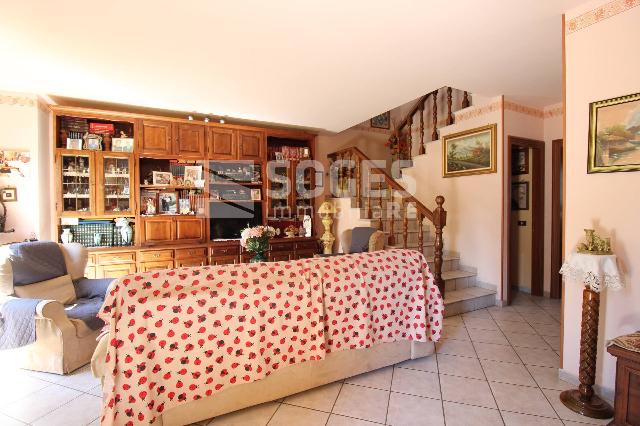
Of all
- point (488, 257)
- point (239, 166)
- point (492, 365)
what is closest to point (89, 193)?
point (239, 166)

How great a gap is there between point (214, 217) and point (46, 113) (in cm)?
235

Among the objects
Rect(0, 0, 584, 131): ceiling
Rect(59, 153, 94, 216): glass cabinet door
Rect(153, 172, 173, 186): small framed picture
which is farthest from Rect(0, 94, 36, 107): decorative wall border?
Result: Rect(153, 172, 173, 186): small framed picture

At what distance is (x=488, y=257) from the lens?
3.98 meters

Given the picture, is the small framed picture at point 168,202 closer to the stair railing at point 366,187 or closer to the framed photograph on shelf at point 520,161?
the stair railing at point 366,187

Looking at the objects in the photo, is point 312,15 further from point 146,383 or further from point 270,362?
point 146,383

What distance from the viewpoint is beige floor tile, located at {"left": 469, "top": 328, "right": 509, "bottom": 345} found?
288 cm

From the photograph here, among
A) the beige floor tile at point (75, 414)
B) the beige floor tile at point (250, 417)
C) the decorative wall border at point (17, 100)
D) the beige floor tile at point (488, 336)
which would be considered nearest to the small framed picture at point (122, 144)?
the decorative wall border at point (17, 100)

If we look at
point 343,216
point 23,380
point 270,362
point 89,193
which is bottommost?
point 23,380

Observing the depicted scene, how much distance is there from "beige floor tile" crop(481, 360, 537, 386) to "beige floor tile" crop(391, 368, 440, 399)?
0.44 metres

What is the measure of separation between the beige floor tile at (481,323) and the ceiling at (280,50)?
2563 mm

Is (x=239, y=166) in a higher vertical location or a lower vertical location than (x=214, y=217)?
higher

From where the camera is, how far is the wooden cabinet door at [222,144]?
4.45m

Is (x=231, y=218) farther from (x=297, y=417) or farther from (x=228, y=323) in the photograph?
(x=297, y=417)

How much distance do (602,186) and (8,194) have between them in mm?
5493
